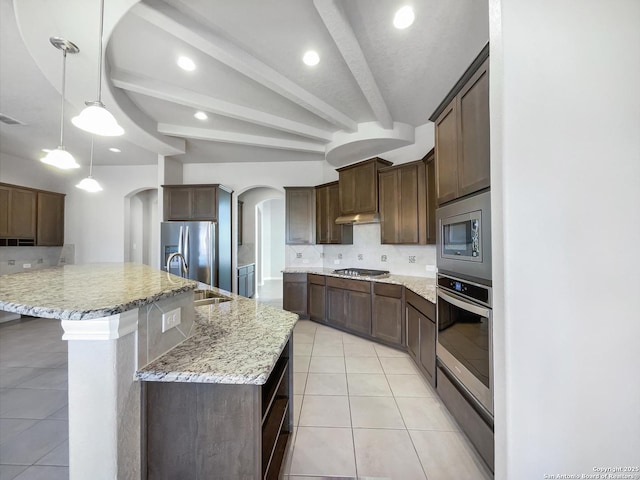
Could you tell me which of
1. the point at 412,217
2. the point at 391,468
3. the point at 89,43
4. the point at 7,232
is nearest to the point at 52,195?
the point at 7,232

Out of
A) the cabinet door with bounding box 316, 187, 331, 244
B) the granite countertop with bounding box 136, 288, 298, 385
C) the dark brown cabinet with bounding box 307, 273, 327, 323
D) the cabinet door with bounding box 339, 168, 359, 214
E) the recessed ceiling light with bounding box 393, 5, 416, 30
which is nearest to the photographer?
the granite countertop with bounding box 136, 288, 298, 385

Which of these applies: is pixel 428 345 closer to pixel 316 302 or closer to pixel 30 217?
pixel 316 302

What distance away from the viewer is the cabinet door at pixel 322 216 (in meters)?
4.48

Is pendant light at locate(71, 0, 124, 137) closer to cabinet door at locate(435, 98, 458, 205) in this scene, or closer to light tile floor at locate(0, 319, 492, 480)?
light tile floor at locate(0, 319, 492, 480)

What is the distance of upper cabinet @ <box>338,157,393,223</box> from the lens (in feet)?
12.0

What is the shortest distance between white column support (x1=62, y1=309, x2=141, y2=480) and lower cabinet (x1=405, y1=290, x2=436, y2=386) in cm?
210

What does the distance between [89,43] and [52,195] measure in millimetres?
4629

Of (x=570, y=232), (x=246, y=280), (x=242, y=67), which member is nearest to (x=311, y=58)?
(x=242, y=67)

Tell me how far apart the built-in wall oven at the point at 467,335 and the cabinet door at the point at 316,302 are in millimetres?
2297

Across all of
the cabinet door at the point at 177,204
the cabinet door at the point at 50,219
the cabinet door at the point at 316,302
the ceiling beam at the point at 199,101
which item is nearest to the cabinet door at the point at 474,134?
the ceiling beam at the point at 199,101

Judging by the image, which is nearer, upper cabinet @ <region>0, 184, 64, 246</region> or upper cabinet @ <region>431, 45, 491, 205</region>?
upper cabinet @ <region>431, 45, 491, 205</region>

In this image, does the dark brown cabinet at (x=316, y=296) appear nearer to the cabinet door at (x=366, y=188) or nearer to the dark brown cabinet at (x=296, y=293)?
the dark brown cabinet at (x=296, y=293)

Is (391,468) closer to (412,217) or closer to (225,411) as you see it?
(225,411)

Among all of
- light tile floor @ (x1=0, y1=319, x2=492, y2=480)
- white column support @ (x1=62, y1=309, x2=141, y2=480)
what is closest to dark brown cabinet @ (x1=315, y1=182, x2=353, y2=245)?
light tile floor @ (x1=0, y1=319, x2=492, y2=480)
